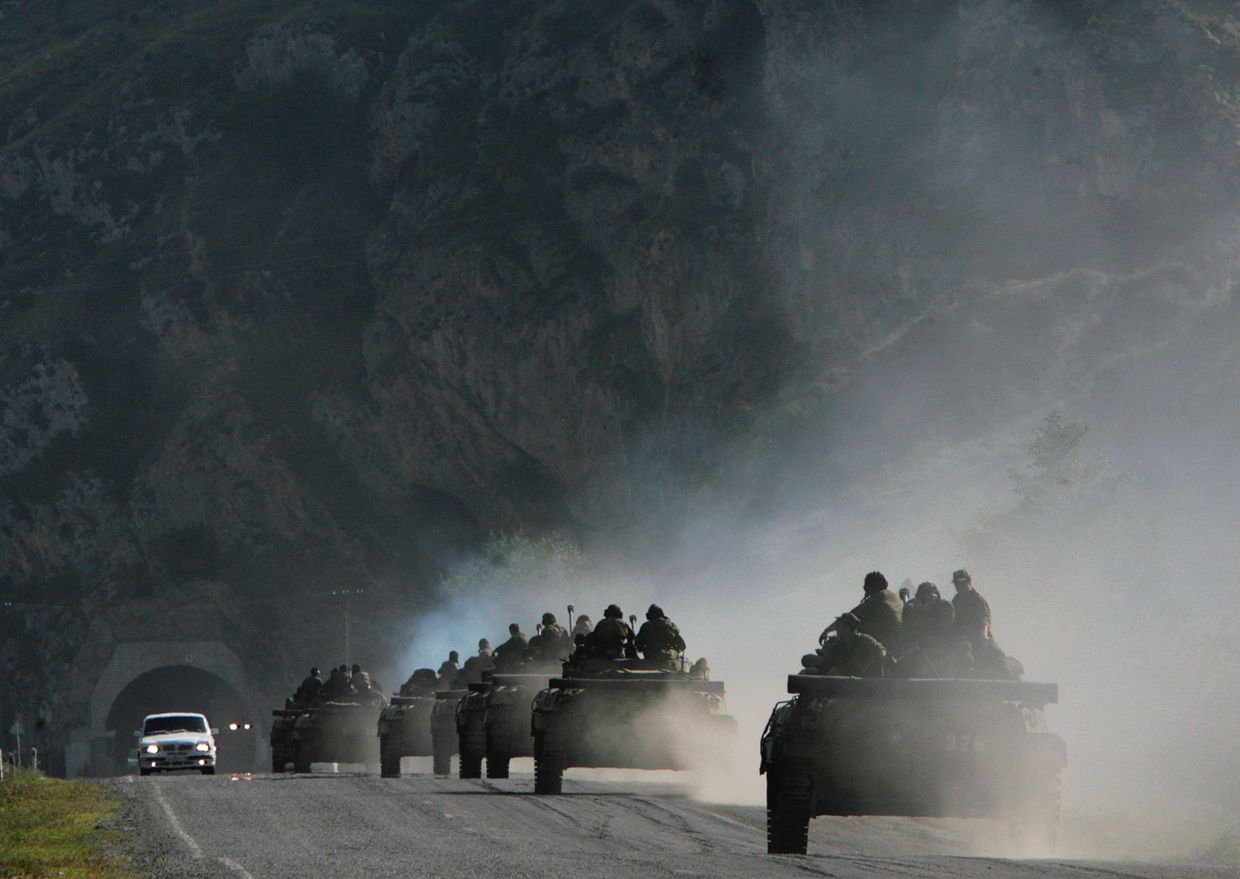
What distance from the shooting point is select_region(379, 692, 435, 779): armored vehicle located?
43.8 m

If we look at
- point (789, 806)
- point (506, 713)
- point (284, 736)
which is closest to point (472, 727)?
point (506, 713)

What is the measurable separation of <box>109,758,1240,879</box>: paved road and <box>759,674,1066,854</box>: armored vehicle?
0.61 metres

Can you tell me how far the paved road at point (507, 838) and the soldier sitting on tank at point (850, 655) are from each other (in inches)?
73.1

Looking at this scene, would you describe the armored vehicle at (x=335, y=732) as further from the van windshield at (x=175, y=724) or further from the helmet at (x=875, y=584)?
the helmet at (x=875, y=584)

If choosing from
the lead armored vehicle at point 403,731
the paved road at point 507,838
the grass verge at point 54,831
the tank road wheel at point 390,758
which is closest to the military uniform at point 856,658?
the paved road at point 507,838

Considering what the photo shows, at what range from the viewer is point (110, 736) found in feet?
371

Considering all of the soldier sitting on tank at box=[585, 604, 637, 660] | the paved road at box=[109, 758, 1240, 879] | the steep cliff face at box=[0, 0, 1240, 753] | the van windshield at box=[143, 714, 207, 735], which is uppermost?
the steep cliff face at box=[0, 0, 1240, 753]

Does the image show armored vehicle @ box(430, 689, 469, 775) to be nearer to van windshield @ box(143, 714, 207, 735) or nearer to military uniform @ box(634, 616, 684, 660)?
military uniform @ box(634, 616, 684, 660)

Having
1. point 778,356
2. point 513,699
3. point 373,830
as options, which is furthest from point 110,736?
point 373,830

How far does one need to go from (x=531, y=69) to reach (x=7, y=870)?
10468cm

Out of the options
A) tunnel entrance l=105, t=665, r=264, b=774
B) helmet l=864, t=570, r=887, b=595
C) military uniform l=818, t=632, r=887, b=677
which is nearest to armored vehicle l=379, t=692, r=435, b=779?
helmet l=864, t=570, r=887, b=595

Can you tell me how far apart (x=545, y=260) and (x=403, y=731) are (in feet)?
223

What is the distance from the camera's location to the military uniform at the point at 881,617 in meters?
21.6

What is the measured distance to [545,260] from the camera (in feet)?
361
